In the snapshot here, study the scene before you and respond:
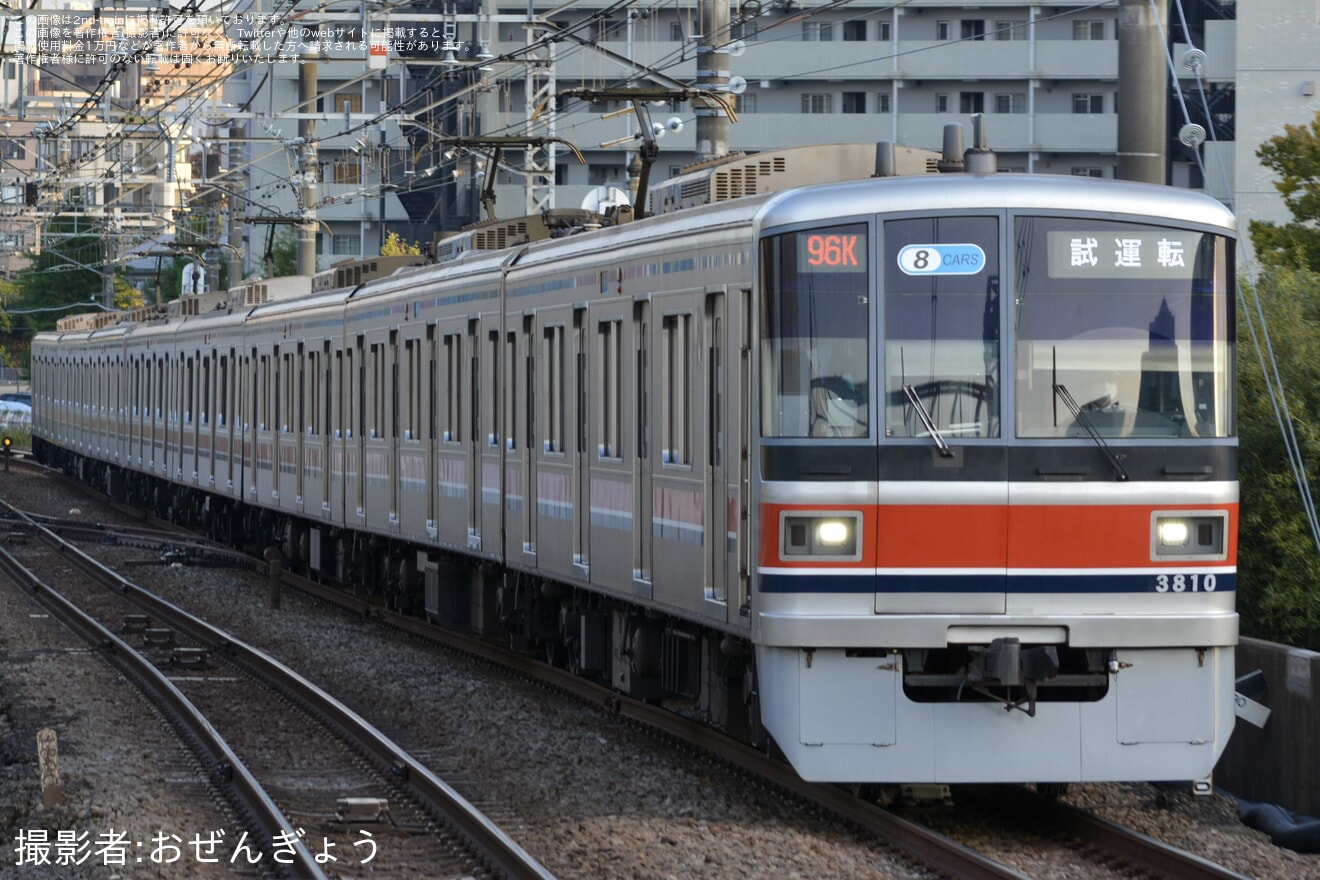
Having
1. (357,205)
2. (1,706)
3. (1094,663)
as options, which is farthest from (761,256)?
(357,205)

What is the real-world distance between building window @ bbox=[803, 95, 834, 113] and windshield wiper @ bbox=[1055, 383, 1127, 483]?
51268mm

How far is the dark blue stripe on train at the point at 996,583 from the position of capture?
842cm

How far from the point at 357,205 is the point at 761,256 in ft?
200

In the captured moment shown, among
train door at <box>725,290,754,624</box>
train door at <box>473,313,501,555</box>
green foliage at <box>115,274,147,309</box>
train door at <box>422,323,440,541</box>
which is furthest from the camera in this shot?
green foliage at <box>115,274,147,309</box>

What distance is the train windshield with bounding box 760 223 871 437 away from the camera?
8.48m

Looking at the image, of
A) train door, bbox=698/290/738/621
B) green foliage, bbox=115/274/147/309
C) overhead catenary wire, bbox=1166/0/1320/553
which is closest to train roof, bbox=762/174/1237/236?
train door, bbox=698/290/738/621

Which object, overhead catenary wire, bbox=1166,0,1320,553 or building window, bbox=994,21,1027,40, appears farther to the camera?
building window, bbox=994,21,1027,40

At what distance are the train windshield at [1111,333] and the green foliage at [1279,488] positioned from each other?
2991 mm

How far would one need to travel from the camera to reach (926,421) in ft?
27.8

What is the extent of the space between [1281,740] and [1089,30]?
51101mm

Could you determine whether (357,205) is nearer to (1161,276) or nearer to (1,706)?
(1,706)

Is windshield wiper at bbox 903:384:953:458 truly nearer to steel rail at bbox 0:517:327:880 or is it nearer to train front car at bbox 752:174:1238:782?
train front car at bbox 752:174:1238:782

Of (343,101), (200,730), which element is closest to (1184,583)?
(200,730)

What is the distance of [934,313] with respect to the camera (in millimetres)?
8477
